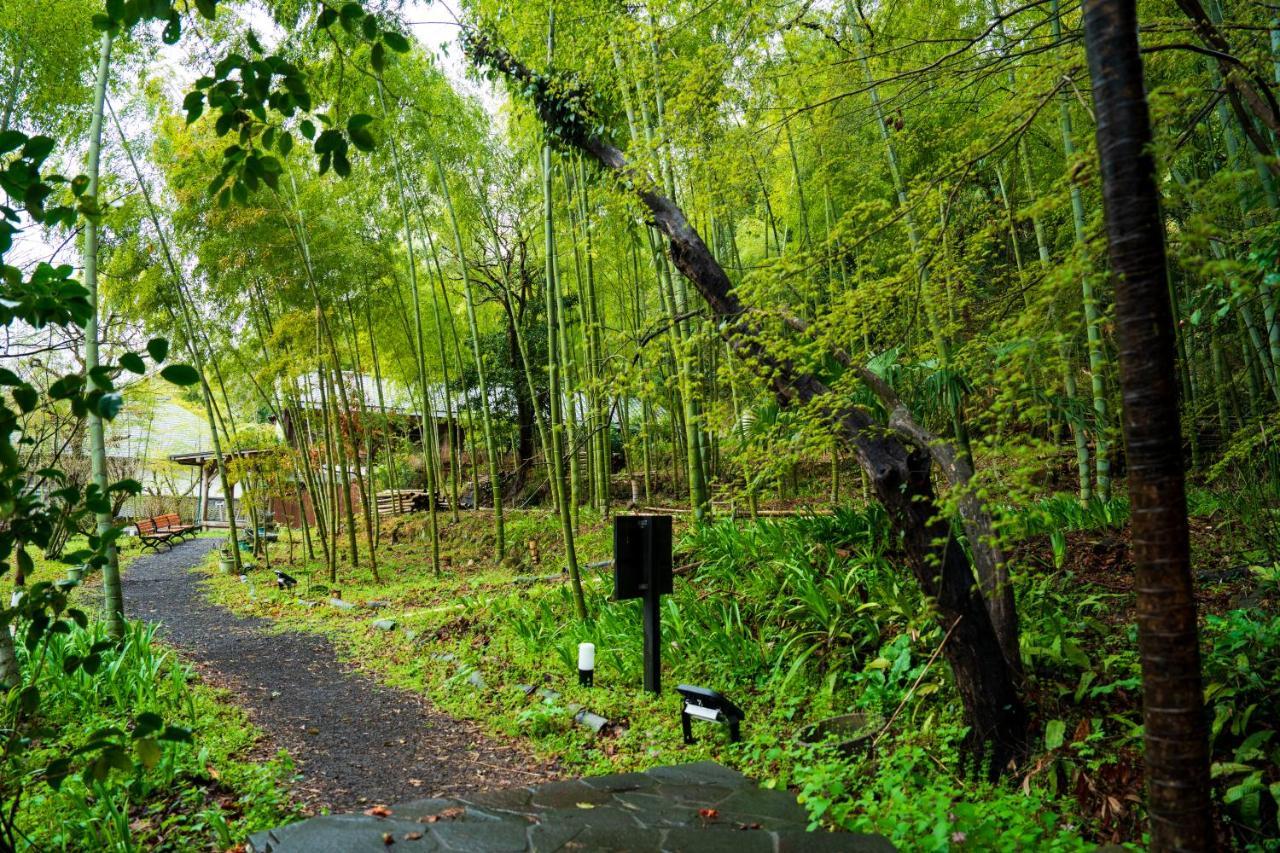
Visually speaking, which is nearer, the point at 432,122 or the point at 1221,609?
the point at 1221,609

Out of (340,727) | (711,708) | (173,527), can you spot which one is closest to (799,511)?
(711,708)

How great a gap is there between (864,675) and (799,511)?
73.6 inches

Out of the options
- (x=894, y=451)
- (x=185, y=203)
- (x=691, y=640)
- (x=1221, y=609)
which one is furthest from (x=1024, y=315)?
(x=185, y=203)

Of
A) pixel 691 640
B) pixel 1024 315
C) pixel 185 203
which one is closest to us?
pixel 1024 315

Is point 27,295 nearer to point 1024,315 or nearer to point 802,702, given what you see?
point 1024,315

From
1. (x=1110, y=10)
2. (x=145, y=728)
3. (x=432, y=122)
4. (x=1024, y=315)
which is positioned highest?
(x=432, y=122)

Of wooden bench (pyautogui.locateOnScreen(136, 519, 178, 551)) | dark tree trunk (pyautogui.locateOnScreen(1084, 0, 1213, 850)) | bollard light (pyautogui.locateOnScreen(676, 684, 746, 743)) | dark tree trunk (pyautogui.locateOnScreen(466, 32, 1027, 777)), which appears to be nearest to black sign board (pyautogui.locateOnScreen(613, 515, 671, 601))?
bollard light (pyautogui.locateOnScreen(676, 684, 746, 743))

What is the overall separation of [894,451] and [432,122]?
744 centimetres

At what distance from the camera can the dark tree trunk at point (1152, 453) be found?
1270mm

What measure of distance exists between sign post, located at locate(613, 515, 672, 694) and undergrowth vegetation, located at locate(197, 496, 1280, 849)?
9.6 inches

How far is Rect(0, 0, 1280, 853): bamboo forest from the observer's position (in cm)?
132

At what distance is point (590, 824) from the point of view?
8.08ft

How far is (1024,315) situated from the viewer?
164 cm

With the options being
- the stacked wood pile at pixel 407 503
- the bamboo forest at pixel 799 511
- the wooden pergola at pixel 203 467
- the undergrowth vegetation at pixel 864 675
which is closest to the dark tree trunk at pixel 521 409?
the stacked wood pile at pixel 407 503
